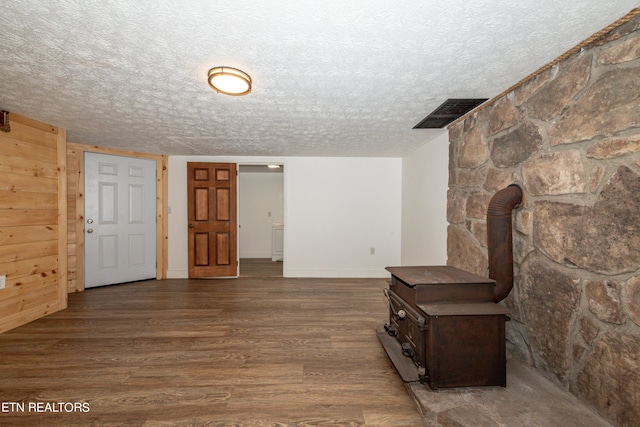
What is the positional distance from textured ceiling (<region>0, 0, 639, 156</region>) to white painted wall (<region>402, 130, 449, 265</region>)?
0.79m

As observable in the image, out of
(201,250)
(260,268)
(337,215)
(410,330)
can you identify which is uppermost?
(337,215)

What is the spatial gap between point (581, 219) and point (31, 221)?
488cm

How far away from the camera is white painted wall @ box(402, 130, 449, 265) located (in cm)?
299

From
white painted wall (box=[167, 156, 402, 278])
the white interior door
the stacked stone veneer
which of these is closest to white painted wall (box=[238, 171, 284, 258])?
white painted wall (box=[167, 156, 402, 278])

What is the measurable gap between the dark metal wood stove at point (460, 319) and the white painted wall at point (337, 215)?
2.61 meters

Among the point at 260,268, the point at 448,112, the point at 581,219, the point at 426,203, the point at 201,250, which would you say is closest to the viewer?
the point at 581,219

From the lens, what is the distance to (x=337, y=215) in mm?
4590

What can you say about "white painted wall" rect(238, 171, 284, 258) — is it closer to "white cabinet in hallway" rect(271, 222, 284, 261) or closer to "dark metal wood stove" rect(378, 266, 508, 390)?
"white cabinet in hallway" rect(271, 222, 284, 261)

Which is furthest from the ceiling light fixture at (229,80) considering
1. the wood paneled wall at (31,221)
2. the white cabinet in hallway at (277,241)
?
the white cabinet in hallway at (277,241)

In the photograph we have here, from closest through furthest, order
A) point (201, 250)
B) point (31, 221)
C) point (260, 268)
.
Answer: point (31, 221) → point (201, 250) → point (260, 268)

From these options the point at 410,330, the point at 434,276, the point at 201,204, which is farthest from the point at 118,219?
the point at 434,276

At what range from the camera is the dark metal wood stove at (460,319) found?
1566mm

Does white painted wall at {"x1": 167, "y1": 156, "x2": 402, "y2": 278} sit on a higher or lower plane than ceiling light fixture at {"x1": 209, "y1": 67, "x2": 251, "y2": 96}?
lower

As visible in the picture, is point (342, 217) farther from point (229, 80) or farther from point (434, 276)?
point (229, 80)
